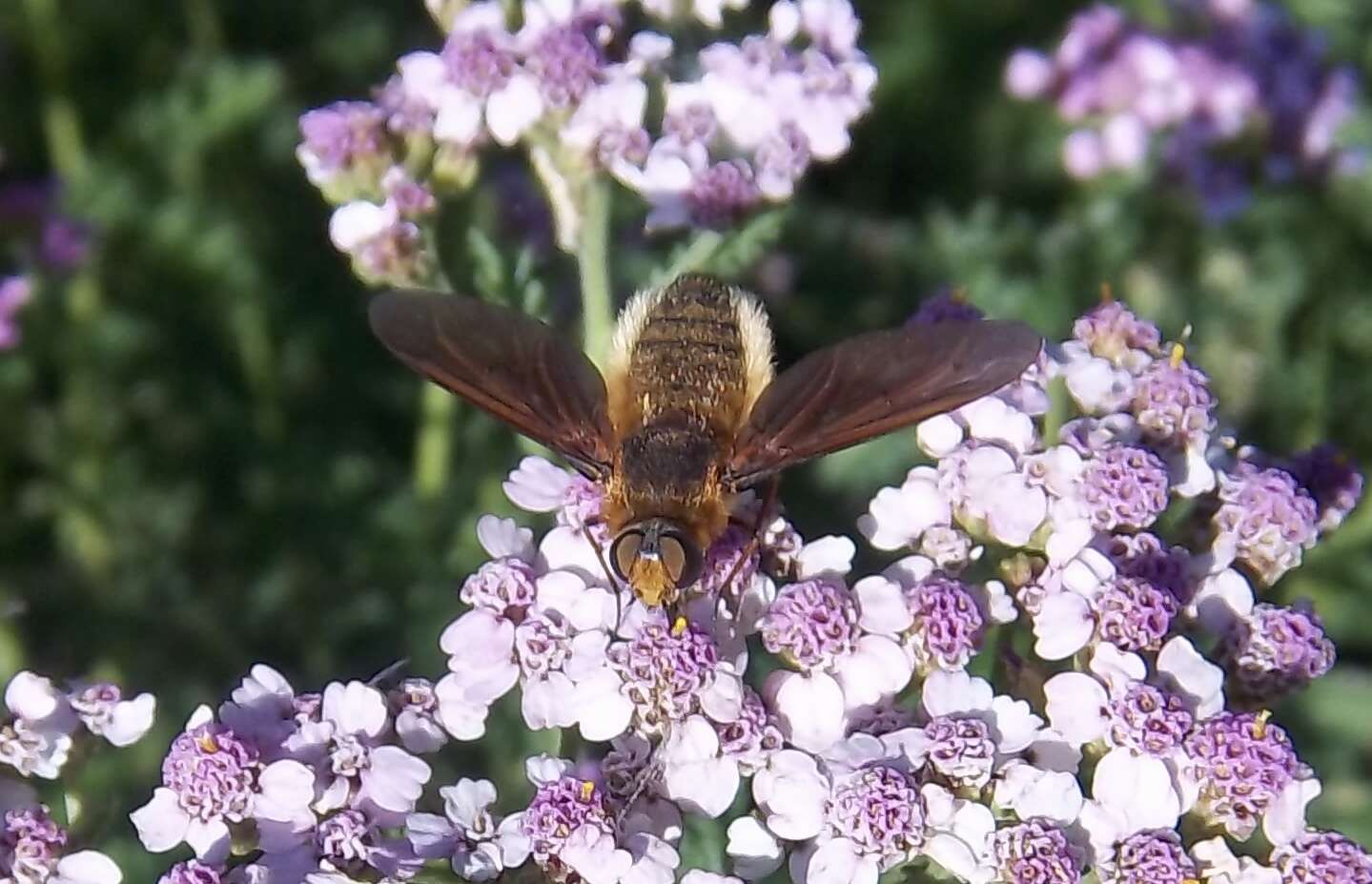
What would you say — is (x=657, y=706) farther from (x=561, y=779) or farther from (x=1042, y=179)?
(x=1042, y=179)

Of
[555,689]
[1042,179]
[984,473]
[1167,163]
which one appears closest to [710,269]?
[984,473]

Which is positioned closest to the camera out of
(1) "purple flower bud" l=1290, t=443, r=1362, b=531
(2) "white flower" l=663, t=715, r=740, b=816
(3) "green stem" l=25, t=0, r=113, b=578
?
(2) "white flower" l=663, t=715, r=740, b=816

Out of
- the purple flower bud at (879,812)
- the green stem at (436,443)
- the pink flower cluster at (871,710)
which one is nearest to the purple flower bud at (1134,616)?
the pink flower cluster at (871,710)

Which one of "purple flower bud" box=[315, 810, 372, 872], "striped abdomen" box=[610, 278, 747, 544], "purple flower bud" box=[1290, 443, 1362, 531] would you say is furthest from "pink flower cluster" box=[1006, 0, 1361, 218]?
"purple flower bud" box=[315, 810, 372, 872]

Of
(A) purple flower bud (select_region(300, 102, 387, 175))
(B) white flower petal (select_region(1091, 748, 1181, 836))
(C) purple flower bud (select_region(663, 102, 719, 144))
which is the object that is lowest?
(B) white flower petal (select_region(1091, 748, 1181, 836))

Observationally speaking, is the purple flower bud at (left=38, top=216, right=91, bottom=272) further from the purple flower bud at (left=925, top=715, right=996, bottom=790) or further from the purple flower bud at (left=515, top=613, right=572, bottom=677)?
the purple flower bud at (left=925, top=715, right=996, bottom=790)
